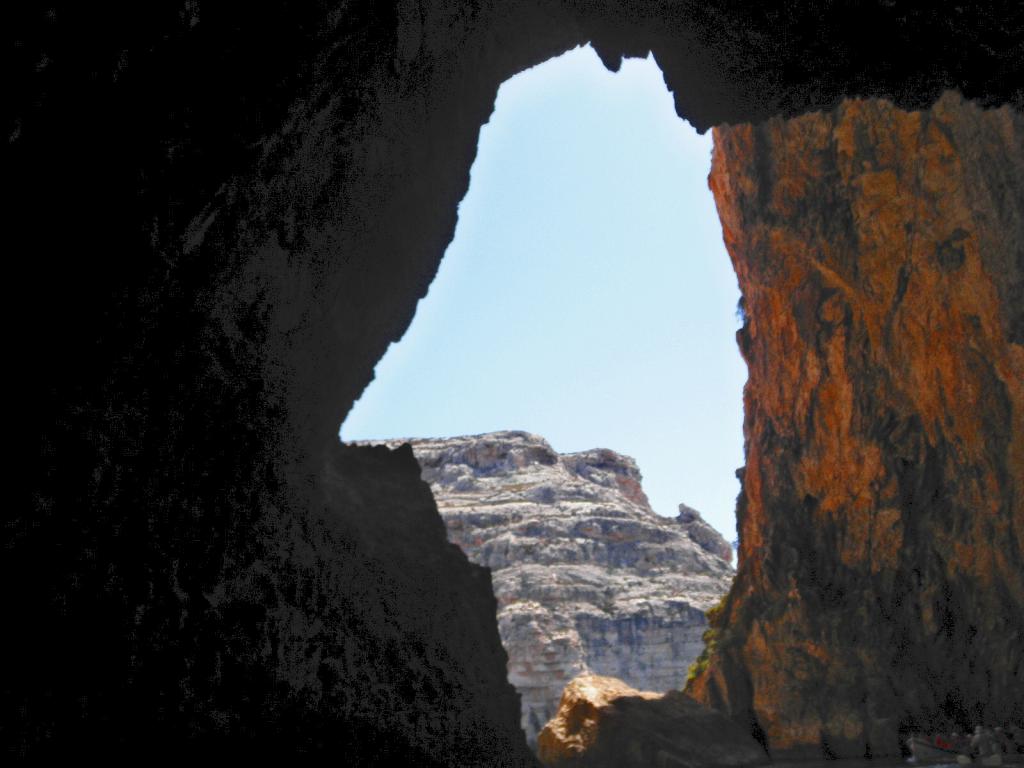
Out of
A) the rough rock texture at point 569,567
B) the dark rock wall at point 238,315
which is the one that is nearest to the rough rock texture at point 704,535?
the rough rock texture at point 569,567

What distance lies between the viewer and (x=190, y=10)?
374cm

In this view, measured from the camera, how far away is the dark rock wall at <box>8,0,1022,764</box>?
3.72 m

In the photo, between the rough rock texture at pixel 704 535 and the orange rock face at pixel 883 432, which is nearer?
the orange rock face at pixel 883 432

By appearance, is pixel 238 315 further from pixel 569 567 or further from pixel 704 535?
pixel 704 535

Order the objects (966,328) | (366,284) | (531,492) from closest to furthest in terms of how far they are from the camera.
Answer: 1. (366,284)
2. (966,328)
3. (531,492)

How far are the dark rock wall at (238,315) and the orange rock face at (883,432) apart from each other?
14.7 metres

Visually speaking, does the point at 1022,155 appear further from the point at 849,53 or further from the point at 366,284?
the point at 366,284

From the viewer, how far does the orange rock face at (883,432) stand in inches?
820

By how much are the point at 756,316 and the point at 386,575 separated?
71.2 feet

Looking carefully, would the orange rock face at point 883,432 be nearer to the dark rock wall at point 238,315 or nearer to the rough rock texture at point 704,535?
the dark rock wall at point 238,315

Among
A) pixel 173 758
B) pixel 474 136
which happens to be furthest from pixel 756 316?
pixel 173 758

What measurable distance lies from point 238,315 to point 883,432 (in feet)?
72.7

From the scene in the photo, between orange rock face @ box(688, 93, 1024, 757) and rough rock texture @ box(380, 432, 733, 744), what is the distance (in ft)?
96.0

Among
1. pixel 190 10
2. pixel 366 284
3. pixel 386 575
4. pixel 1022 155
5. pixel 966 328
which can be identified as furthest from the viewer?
pixel 966 328
